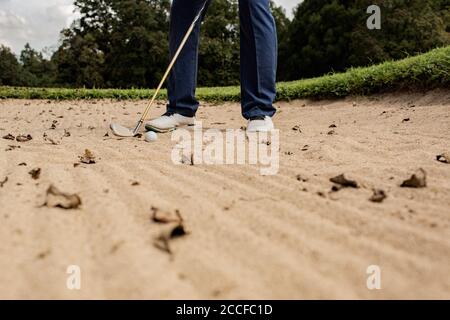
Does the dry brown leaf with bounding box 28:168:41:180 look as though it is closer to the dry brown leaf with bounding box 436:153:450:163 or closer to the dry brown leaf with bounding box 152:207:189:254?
the dry brown leaf with bounding box 152:207:189:254

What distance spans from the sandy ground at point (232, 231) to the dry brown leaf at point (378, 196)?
20mm

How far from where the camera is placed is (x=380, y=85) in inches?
207

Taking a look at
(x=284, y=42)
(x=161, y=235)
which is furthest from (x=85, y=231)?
(x=284, y=42)

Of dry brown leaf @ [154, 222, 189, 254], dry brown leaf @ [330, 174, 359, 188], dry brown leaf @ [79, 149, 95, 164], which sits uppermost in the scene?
dry brown leaf @ [79, 149, 95, 164]

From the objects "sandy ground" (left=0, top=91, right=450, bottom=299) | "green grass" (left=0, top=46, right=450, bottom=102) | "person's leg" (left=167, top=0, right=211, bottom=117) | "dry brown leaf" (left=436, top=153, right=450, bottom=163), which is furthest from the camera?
"green grass" (left=0, top=46, right=450, bottom=102)

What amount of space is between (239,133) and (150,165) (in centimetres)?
117

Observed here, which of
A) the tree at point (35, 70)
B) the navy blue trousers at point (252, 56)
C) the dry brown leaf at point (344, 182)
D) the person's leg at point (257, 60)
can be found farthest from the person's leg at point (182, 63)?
the tree at point (35, 70)

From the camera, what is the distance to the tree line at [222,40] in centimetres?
2527

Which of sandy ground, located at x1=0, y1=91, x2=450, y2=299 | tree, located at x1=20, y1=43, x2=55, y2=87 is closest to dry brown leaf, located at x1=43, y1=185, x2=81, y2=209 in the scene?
sandy ground, located at x1=0, y1=91, x2=450, y2=299

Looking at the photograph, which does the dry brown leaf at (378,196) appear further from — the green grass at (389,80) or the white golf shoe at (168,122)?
the green grass at (389,80)

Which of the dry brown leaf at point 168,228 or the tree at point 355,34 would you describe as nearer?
the dry brown leaf at point 168,228

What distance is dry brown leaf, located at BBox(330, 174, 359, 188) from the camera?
1584 millimetres

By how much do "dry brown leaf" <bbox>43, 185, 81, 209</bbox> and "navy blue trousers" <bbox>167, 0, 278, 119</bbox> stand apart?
6.27ft

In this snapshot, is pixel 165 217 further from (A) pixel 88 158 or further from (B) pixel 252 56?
(B) pixel 252 56
